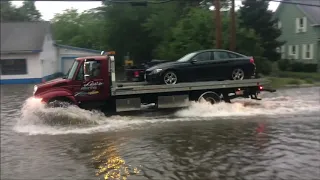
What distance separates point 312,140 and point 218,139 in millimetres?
2319

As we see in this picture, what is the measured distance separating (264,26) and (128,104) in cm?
2506

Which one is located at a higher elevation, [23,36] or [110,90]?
[23,36]

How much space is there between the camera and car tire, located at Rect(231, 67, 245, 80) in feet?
45.0

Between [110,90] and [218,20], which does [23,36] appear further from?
[110,90]

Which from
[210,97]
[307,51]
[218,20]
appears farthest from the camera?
[307,51]

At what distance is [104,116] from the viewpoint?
42.0 feet

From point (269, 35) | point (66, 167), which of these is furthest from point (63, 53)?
point (66, 167)

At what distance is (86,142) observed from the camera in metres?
9.76

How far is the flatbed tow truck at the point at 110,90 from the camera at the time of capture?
39.4 ft

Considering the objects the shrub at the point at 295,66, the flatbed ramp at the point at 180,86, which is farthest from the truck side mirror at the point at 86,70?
the shrub at the point at 295,66

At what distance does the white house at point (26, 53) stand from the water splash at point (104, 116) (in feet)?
64.9

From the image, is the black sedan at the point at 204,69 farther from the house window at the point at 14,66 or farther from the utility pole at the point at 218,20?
the house window at the point at 14,66

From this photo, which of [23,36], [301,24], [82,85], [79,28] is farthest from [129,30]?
[82,85]

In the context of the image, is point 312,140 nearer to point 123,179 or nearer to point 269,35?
point 123,179
